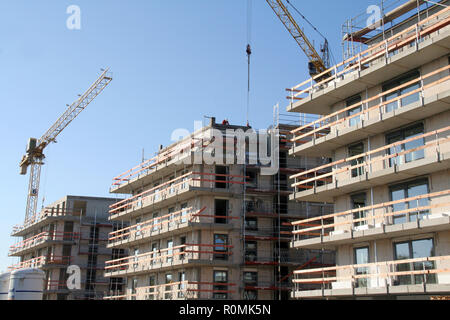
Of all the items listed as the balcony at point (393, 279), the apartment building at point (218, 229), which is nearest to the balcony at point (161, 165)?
the apartment building at point (218, 229)

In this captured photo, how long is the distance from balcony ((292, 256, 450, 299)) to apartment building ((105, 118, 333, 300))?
38.5ft

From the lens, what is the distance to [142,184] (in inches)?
2137

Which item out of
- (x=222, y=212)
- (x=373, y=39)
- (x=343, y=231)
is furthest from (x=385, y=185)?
(x=222, y=212)

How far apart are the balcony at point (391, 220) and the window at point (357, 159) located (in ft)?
7.13

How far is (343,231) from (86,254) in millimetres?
45876

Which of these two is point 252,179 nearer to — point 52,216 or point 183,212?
point 183,212

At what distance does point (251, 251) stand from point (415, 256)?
19158mm

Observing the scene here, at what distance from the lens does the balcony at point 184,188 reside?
141ft

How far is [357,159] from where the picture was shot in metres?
32.2

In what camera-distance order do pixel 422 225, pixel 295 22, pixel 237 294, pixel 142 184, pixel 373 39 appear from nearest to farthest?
pixel 422 225 < pixel 373 39 < pixel 237 294 < pixel 142 184 < pixel 295 22

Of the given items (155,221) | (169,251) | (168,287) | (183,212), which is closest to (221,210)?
(183,212)

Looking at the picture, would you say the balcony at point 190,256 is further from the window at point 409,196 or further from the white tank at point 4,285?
the window at point 409,196
